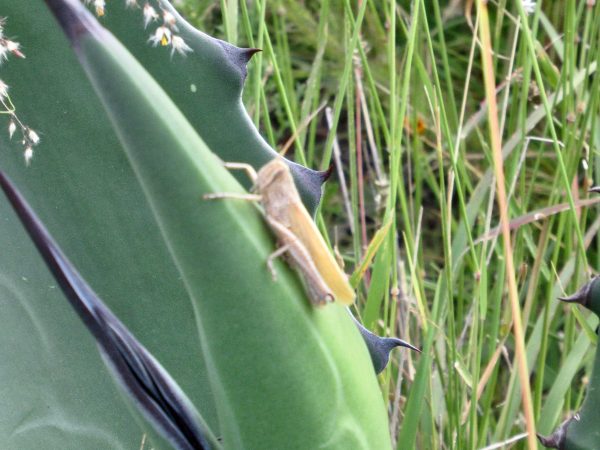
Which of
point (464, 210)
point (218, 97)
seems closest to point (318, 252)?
point (218, 97)

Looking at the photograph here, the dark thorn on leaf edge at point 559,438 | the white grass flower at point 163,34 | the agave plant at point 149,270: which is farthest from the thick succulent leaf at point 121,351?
the dark thorn on leaf edge at point 559,438

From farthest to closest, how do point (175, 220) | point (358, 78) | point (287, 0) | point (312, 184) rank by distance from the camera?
point (287, 0) < point (358, 78) < point (312, 184) < point (175, 220)

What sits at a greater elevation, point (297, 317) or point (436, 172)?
point (297, 317)

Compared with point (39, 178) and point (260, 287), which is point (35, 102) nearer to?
point (39, 178)

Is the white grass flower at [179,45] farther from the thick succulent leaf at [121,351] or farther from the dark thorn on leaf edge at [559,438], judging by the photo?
the dark thorn on leaf edge at [559,438]

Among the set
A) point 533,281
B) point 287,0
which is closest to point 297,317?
point 533,281

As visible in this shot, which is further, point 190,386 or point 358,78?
point 358,78

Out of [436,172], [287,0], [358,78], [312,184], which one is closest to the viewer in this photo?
[312,184]

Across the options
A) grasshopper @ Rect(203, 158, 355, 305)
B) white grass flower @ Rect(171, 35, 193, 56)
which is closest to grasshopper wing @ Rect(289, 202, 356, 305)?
grasshopper @ Rect(203, 158, 355, 305)
